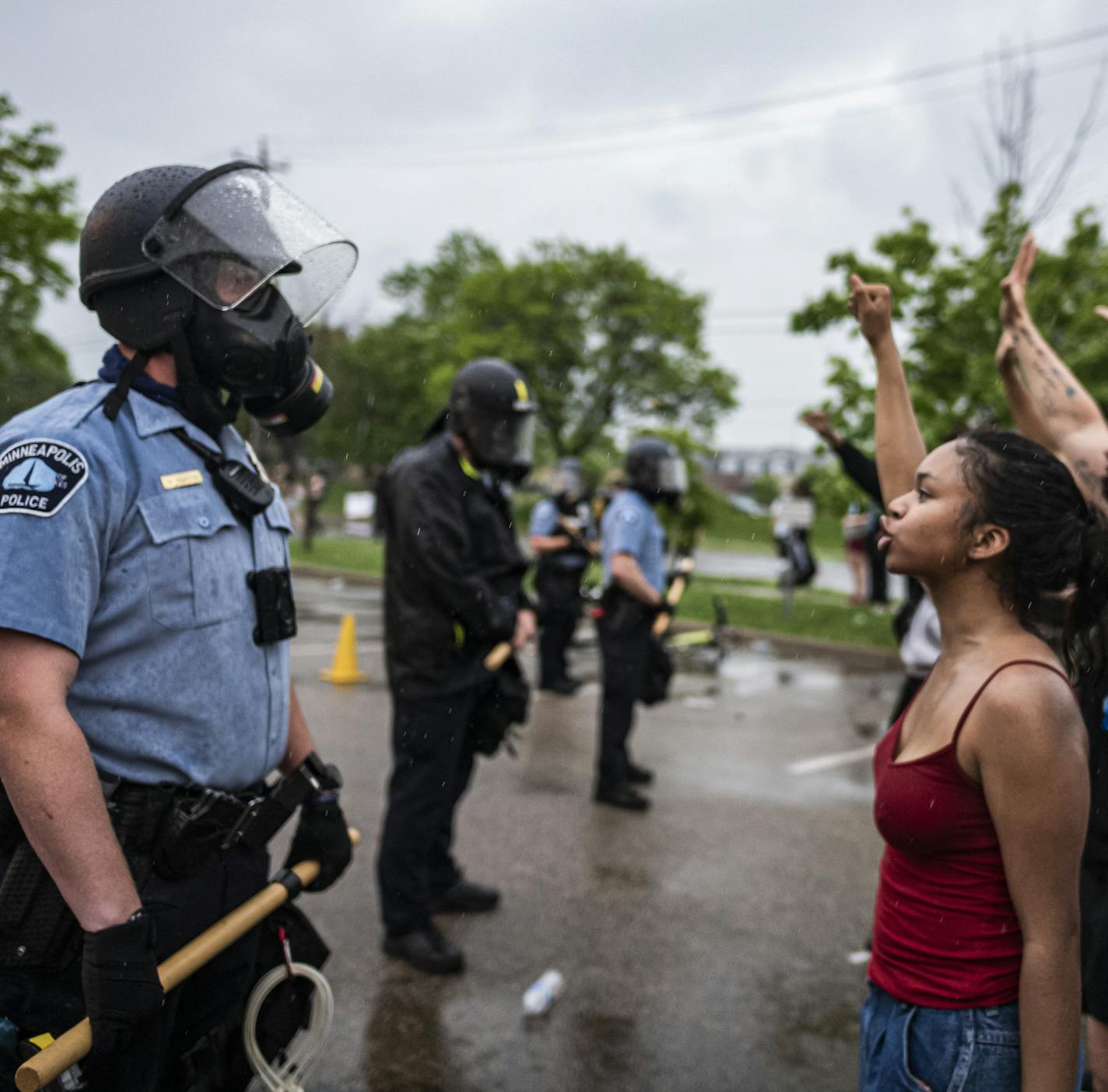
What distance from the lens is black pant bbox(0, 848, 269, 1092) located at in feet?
5.65

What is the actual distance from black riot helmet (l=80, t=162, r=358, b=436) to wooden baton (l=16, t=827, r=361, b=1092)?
942 millimetres

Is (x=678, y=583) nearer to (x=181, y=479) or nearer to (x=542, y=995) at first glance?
(x=542, y=995)

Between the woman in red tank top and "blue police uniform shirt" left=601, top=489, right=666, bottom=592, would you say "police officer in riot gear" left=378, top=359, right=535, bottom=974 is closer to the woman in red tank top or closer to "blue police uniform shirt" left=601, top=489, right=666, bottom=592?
"blue police uniform shirt" left=601, top=489, right=666, bottom=592

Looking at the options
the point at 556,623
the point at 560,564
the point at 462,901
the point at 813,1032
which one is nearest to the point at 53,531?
the point at 813,1032

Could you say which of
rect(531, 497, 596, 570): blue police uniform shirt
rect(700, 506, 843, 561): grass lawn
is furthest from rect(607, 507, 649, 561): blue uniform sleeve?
rect(700, 506, 843, 561): grass lawn

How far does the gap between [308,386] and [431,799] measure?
200cm

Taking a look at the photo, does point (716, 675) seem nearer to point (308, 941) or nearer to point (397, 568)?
point (397, 568)

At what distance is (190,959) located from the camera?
179 centimetres

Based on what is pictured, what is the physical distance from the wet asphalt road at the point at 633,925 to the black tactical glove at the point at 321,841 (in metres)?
1.07

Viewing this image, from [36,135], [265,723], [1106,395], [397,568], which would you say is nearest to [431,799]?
[397,568]

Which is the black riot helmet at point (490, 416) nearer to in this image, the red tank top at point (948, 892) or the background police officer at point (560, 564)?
the red tank top at point (948, 892)

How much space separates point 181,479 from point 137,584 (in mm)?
221

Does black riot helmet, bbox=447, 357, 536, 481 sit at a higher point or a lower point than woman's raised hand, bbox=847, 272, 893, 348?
lower

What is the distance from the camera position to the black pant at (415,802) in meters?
3.71
